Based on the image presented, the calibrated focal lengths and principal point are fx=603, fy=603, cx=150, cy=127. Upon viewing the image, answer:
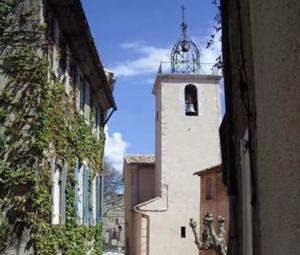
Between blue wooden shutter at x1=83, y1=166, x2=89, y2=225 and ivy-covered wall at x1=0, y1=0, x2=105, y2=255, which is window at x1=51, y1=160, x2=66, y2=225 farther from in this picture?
blue wooden shutter at x1=83, y1=166, x2=89, y2=225

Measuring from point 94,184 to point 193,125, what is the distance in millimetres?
23491

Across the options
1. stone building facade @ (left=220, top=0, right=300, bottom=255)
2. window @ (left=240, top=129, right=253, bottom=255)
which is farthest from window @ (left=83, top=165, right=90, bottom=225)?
stone building facade @ (left=220, top=0, right=300, bottom=255)

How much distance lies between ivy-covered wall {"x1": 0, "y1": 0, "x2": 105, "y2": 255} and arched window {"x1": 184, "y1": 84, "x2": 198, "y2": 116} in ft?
101

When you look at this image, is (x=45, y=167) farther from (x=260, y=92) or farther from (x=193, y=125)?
(x=193, y=125)

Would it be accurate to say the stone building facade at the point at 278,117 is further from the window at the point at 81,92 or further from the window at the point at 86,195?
the window at the point at 81,92

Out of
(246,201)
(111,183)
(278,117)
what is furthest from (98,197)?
(111,183)

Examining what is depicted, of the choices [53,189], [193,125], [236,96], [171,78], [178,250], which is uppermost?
[171,78]

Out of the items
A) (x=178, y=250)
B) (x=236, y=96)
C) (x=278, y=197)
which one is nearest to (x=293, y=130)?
(x=278, y=197)

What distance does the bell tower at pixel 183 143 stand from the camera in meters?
41.6

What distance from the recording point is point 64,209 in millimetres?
13641

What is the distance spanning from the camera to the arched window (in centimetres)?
4325

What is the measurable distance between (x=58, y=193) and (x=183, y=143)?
1179 inches

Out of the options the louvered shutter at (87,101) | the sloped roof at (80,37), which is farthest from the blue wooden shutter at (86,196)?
the sloped roof at (80,37)

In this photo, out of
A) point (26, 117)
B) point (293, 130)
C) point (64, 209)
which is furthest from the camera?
point (64, 209)
